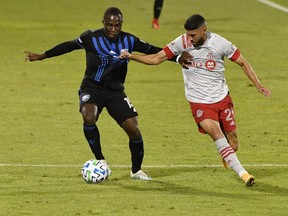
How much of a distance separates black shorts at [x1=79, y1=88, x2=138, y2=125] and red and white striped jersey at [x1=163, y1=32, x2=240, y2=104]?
2.79 ft

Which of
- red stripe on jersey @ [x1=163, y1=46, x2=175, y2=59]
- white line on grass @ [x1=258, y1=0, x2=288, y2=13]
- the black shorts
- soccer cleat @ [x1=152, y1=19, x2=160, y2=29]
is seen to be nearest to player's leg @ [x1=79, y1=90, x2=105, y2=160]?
the black shorts

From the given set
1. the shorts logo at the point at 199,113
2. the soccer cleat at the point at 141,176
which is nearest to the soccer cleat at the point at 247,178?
the shorts logo at the point at 199,113

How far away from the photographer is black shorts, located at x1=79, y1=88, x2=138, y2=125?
14.9m

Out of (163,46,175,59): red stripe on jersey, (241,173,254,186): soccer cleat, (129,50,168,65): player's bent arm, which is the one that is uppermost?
(163,46,175,59): red stripe on jersey

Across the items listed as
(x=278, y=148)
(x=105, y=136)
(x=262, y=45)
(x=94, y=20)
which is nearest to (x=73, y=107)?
(x=105, y=136)

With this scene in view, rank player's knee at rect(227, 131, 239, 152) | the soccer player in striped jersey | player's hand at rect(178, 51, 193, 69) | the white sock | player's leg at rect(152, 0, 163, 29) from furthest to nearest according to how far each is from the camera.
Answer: player's leg at rect(152, 0, 163, 29), player's knee at rect(227, 131, 239, 152), player's hand at rect(178, 51, 193, 69), the soccer player in striped jersey, the white sock

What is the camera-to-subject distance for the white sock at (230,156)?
46.3 feet

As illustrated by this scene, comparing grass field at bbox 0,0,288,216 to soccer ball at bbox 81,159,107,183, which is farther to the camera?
soccer ball at bbox 81,159,107,183

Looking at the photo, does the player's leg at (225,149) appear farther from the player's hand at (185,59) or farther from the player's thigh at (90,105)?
the player's thigh at (90,105)

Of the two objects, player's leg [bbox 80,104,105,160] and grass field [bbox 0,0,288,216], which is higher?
player's leg [bbox 80,104,105,160]

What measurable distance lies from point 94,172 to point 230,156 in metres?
1.77

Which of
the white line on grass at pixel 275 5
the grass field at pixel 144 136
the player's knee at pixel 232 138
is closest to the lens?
the grass field at pixel 144 136

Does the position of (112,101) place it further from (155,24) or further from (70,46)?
(155,24)

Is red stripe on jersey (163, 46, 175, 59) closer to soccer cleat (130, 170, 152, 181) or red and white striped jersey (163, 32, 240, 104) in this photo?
red and white striped jersey (163, 32, 240, 104)
